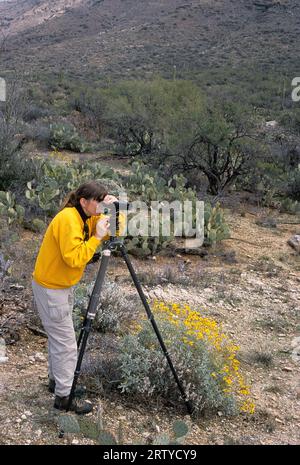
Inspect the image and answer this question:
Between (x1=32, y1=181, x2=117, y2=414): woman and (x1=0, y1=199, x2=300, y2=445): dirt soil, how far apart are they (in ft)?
1.03

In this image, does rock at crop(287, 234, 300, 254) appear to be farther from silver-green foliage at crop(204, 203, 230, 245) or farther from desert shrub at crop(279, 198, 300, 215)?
desert shrub at crop(279, 198, 300, 215)

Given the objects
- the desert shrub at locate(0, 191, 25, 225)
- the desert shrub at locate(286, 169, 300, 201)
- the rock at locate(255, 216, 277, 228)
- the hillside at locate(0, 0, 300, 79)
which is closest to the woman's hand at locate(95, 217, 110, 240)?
the desert shrub at locate(0, 191, 25, 225)

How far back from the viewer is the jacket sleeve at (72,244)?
2977 mm

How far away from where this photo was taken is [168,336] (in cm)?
398

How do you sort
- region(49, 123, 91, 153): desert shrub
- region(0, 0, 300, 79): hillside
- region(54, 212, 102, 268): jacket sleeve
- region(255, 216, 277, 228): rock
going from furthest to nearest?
region(0, 0, 300, 79): hillside, region(49, 123, 91, 153): desert shrub, region(255, 216, 277, 228): rock, region(54, 212, 102, 268): jacket sleeve

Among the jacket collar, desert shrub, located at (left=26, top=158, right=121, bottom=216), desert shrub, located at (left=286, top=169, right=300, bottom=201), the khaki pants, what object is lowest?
desert shrub, located at (left=286, top=169, right=300, bottom=201)

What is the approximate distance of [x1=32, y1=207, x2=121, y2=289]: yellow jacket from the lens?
118 inches

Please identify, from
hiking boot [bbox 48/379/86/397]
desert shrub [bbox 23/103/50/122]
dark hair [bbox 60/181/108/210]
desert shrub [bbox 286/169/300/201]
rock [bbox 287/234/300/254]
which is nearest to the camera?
dark hair [bbox 60/181/108/210]

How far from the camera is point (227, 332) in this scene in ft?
17.2

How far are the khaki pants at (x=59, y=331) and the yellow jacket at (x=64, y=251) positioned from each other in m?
0.07

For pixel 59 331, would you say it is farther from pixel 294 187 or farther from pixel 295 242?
pixel 294 187

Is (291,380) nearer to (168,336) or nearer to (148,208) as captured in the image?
(168,336)

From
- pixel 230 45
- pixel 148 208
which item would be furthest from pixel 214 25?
pixel 148 208

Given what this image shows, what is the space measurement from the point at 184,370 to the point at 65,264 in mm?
1344
